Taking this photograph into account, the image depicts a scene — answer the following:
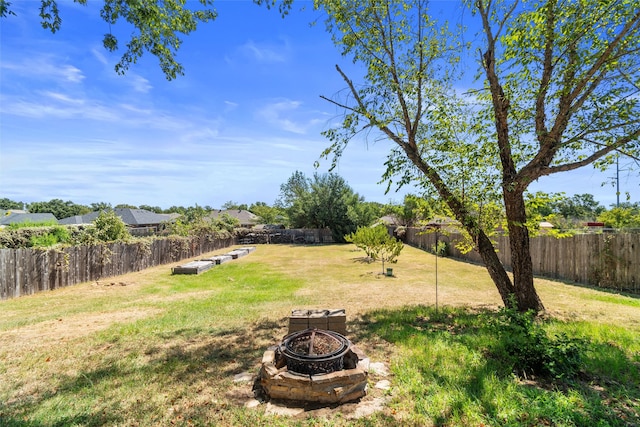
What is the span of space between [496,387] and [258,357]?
288cm

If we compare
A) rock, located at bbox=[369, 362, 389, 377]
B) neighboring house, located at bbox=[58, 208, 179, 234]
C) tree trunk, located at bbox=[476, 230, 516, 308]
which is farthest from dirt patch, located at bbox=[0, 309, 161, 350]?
neighboring house, located at bbox=[58, 208, 179, 234]

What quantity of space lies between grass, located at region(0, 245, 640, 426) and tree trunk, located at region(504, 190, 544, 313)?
480mm

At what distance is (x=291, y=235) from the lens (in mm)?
31625

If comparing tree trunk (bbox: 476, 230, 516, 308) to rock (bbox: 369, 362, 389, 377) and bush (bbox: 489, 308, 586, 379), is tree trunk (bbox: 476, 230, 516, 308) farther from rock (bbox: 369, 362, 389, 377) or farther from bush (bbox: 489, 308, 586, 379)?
rock (bbox: 369, 362, 389, 377)

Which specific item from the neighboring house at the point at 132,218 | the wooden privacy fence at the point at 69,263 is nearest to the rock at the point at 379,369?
the wooden privacy fence at the point at 69,263

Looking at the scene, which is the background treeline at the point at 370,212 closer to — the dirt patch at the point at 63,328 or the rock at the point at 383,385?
the rock at the point at 383,385

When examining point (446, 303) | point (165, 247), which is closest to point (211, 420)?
point (446, 303)

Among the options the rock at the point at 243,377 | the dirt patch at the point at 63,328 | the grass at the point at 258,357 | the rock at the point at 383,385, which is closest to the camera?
the grass at the point at 258,357

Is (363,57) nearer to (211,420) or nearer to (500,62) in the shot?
(500,62)

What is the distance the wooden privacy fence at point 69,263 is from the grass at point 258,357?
56cm

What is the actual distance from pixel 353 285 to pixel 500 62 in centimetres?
701

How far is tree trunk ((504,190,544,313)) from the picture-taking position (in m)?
5.86

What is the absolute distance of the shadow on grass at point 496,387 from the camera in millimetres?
2676

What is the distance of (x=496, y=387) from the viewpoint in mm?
3135
